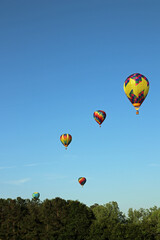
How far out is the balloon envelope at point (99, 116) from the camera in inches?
3494

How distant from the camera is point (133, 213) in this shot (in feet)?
370

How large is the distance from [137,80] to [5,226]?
4772cm

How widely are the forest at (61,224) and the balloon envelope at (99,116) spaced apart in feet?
74.3

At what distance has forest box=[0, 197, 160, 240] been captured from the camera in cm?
6800

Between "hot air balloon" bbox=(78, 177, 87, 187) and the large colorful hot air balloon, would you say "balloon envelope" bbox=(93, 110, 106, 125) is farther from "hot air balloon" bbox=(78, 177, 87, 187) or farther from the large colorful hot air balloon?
the large colorful hot air balloon

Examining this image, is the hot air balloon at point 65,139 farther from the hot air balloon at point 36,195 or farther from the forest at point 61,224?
the hot air balloon at point 36,195


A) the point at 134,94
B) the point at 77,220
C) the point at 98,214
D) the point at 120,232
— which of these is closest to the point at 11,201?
the point at 77,220

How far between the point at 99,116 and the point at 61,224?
1151 inches

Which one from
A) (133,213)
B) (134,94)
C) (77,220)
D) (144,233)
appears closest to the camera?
(134,94)

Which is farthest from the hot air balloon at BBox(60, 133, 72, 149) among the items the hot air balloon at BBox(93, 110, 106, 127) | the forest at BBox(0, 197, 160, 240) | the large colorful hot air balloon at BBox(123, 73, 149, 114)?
the large colorful hot air balloon at BBox(123, 73, 149, 114)

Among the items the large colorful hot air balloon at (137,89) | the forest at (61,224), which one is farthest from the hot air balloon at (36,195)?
the large colorful hot air balloon at (137,89)

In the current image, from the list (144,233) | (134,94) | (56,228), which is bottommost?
(144,233)

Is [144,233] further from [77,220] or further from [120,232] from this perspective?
[77,220]

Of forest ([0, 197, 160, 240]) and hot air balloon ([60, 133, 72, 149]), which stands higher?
hot air balloon ([60, 133, 72, 149])
